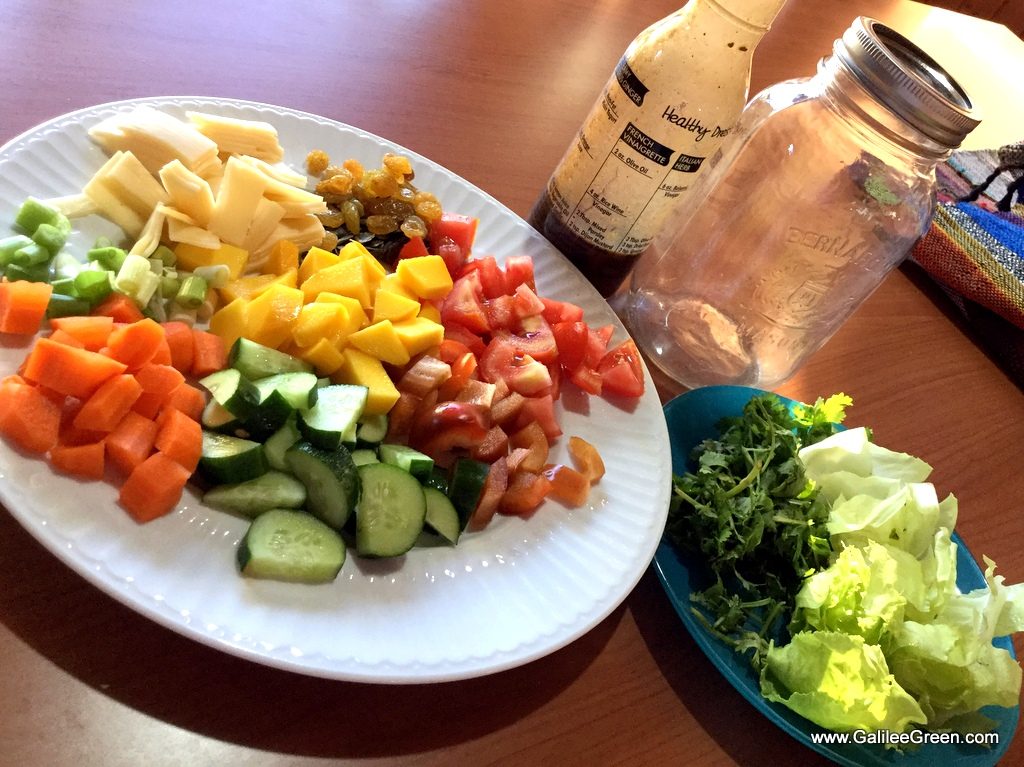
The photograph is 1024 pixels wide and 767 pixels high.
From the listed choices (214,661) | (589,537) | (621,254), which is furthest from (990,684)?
(214,661)

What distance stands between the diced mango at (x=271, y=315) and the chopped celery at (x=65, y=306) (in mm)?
191

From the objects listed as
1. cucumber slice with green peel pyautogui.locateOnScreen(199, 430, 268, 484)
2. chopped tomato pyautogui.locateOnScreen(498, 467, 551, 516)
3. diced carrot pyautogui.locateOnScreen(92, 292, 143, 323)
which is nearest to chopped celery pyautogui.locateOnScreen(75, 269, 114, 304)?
diced carrot pyautogui.locateOnScreen(92, 292, 143, 323)

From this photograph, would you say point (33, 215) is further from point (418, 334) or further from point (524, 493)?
point (524, 493)

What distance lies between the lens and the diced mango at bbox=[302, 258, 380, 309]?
1.02 meters

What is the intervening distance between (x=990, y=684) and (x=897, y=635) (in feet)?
0.42

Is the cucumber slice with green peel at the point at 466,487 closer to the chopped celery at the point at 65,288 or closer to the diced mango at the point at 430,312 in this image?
the diced mango at the point at 430,312

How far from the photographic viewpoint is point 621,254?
1317mm

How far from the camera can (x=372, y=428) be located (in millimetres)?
958

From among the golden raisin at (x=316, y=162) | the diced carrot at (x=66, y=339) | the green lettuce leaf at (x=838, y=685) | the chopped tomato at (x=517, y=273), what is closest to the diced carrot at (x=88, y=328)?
the diced carrot at (x=66, y=339)

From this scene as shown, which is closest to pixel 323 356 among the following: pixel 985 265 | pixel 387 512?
pixel 387 512

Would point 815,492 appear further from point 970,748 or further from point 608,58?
point 608,58

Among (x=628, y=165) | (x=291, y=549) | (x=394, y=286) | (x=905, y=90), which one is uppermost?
(x=905, y=90)

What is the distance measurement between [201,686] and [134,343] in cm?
38

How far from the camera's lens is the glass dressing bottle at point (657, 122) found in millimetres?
1076
